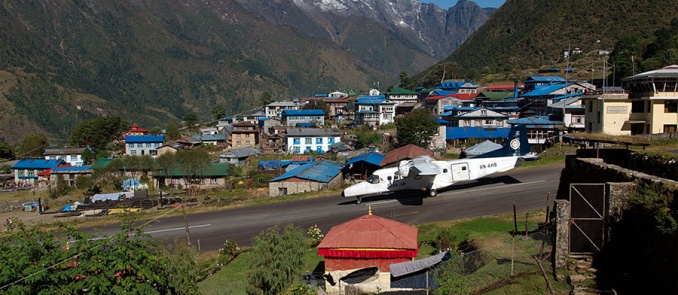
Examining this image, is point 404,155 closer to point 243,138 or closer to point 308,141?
point 308,141

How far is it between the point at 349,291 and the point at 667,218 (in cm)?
979

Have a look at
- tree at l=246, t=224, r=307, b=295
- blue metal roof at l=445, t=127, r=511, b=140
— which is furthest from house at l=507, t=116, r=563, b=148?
tree at l=246, t=224, r=307, b=295

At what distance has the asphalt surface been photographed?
27.9 metres

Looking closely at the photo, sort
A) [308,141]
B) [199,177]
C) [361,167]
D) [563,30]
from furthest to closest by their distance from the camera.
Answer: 1. [563,30]
2. [308,141]
3. [199,177]
4. [361,167]

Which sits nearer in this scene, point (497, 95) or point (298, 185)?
point (298, 185)

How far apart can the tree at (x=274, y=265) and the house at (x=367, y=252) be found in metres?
2.14

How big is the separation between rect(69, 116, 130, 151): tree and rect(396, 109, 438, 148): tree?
61.4 m

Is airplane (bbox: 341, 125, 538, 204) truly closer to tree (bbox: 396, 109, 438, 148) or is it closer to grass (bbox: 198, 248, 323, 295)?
grass (bbox: 198, 248, 323, 295)

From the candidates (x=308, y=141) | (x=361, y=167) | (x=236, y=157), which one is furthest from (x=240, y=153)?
(x=361, y=167)

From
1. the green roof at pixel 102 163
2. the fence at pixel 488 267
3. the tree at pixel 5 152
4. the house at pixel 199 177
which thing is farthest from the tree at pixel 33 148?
the fence at pixel 488 267

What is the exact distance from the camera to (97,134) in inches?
3784

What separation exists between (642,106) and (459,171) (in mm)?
15627

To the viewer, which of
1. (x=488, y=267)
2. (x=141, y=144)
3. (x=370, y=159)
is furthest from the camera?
(x=141, y=144)

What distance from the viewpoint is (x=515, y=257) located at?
1630 cm
